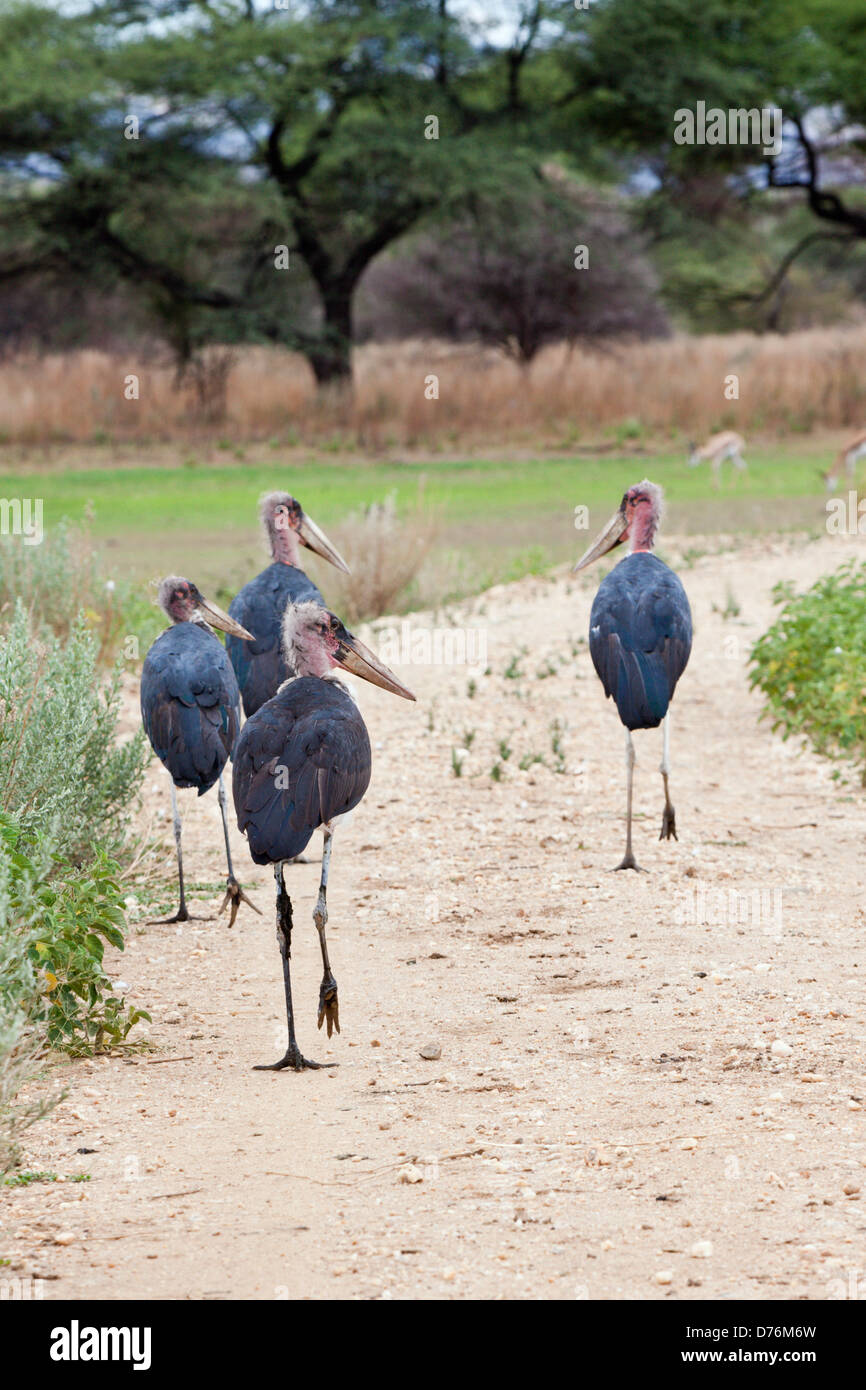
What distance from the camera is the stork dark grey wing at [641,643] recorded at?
23.6 feet

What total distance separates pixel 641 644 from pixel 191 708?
6.30 ft

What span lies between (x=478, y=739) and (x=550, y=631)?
2.90 m

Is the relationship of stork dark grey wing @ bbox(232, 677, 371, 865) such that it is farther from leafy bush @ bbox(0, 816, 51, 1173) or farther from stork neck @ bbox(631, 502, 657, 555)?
stork neck @ bbox(631, 502, 657, 555)

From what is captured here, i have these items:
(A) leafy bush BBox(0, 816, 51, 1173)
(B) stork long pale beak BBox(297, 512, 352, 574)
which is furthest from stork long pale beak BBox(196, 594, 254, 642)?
(A) leafy bush BBox(0, 816, 51, 1173)

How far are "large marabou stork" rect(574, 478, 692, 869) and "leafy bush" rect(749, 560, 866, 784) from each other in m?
1.58

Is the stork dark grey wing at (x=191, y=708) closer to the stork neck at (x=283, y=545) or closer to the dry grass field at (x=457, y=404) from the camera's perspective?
the stork neck at (x=283, y=545)

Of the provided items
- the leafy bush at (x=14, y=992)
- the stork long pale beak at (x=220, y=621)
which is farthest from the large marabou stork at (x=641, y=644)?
the leafy bush at (x=14, y=992)

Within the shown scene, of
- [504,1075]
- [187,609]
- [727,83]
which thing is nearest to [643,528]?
[187,609]

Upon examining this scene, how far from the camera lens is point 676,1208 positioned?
13.0 ft

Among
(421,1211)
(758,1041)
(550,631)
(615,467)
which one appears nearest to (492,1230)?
(421,1211)

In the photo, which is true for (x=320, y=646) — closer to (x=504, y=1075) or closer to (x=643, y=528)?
(x=504, y=1075)

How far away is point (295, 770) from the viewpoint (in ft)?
17.2
